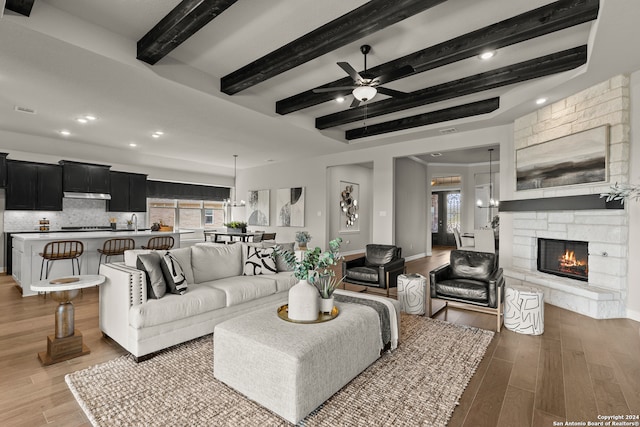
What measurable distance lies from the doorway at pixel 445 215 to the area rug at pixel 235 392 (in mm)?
10382

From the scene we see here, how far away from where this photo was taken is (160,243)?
6.17 metres

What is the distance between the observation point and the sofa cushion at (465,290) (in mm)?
3441

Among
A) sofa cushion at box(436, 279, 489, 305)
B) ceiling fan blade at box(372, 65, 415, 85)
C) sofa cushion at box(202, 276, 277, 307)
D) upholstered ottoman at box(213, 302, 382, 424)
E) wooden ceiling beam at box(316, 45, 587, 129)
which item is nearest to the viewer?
upholstered ottoman at box(213, 302, 382, 424)

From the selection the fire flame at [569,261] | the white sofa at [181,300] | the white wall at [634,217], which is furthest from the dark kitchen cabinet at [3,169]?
the white wall at [634,217]

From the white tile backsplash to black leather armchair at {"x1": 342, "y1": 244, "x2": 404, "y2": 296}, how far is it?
22.0ft

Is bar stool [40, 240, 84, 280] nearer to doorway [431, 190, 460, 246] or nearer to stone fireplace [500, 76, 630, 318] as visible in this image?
stone fireplace [500, 76, 630, 318]

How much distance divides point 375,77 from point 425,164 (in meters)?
6.69

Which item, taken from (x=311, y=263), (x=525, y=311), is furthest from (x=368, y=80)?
(x=525, y=311)

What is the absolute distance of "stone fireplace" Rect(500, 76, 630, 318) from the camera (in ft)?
12.2

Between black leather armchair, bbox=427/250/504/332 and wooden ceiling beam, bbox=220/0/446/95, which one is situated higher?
wooden ceiling beam, bbox=220/0/446/95

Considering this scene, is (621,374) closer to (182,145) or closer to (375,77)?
(375,77)

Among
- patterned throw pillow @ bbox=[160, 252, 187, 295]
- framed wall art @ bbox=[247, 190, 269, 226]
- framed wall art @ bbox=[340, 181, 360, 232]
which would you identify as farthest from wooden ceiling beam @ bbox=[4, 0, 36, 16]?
framed wall art @ bbox=[340, 181, 360, 232]

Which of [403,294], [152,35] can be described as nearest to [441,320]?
[403,294]

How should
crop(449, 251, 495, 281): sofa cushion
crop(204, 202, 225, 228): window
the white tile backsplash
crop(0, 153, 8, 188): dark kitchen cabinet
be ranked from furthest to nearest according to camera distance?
1. crop(204, 202, 225, 228): window
2. the white tile backsplash
3. crop(0, 153, 8, 188): dark kitchen cabinet
4. crop(449, 251, 495, 281): sofa cushion
